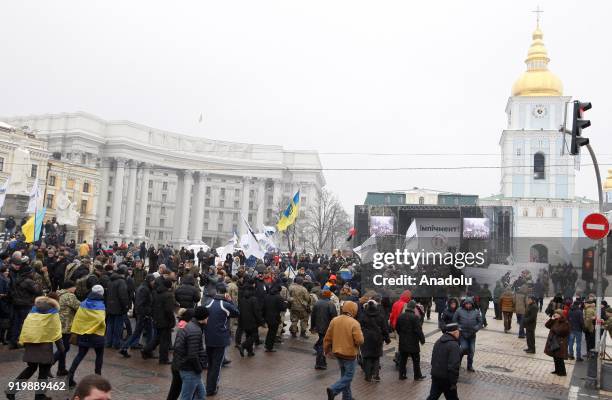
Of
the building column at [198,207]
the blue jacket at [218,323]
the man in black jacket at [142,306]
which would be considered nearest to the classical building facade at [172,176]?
the building column at [198,207]

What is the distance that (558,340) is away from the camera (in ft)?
43.3

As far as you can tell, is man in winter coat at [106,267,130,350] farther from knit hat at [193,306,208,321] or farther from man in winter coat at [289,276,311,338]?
knit hat at [193,306,208,321]

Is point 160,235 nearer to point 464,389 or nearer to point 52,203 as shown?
point 52,203

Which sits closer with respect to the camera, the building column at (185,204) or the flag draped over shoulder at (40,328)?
the flag draped over shoulder at (40,328)

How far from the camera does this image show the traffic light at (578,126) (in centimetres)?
1295

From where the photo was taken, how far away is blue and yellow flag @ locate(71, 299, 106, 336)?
9484 millimetres

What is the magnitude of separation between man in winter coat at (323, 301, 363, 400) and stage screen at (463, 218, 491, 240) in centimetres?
3582

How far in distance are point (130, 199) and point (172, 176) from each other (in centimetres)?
2886

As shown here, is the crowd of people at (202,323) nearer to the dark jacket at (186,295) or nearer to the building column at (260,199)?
the dark jacket at (186,295)

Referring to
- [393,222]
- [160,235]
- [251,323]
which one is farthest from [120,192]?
[251,323]

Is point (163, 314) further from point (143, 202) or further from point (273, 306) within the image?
point (143, 202)

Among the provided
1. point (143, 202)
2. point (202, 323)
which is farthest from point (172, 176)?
point (202, 323)

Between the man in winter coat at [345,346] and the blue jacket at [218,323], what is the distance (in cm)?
173

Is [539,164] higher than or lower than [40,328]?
higher
